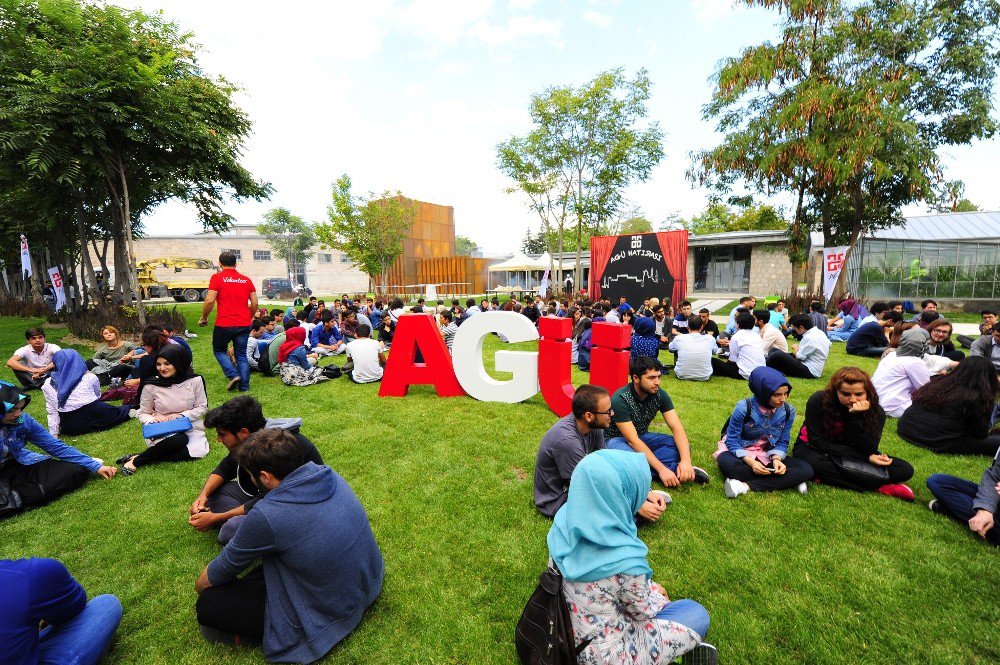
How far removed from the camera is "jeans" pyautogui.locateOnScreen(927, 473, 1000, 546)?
3.68 meters

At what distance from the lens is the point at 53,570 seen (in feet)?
7.05

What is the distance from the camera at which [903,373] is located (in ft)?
19.2

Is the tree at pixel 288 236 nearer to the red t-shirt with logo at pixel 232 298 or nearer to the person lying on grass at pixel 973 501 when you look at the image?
the red t-shirt with logo at pixel 232 298

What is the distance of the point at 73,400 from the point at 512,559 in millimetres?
6354

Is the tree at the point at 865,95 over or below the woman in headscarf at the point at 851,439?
over

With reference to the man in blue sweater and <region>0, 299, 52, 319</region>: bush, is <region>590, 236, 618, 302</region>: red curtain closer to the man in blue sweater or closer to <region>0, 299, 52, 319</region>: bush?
the man in blue sweater

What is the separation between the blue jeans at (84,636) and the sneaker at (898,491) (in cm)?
610

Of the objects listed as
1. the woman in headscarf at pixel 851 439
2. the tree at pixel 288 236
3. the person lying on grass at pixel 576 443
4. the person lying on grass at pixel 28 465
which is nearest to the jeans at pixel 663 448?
the person lying on grass at pixel 576 443

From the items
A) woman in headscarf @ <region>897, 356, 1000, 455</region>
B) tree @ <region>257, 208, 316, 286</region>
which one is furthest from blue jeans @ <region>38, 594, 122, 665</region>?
tree @ <region>257, 208, 316, 286</region>

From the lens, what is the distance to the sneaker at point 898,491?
409 cm

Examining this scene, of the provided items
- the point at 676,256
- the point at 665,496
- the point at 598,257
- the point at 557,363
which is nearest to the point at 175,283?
the point at 598,257

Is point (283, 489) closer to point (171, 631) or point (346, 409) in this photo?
point (171, 631)

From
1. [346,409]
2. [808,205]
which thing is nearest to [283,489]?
[346,409]

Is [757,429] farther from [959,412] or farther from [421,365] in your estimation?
[421,365]
